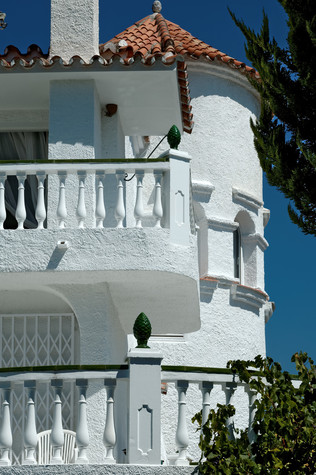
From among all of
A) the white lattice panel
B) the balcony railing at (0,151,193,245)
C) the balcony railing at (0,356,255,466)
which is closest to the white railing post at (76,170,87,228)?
the balcony railing at (0,151,193,245)

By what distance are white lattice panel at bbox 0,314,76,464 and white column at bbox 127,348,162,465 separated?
12.2 ft

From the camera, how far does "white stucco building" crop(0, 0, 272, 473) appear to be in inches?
509

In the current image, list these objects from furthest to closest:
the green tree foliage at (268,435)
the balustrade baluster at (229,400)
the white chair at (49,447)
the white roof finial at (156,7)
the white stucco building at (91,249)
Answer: the white roof finial at (156,7)
the white chair at (49,447)
the balustrade baluster at (229,400)
the white stucco building at (91,249)
the green tree foliage at (268,435)

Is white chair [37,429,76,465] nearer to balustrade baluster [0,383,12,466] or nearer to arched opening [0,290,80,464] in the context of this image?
arched opening [0,290,80,464]

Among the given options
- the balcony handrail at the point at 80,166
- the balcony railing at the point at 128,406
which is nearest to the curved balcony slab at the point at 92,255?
the balcony handrail at the point at 80,166

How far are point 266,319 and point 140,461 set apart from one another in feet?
49.2

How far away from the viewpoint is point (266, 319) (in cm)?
2744

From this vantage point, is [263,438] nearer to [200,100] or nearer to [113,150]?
[113,150]

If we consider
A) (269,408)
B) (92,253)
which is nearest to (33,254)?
(92,253)

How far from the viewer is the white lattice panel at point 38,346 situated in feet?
54.0

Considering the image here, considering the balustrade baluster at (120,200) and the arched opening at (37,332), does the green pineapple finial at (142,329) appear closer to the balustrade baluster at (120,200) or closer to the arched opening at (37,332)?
the balustrade baluster at (120,200)

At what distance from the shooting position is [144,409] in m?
12.9

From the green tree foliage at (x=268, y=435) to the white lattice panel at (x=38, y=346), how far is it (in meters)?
3.90

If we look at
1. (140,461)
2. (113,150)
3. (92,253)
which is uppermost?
(113,150)
